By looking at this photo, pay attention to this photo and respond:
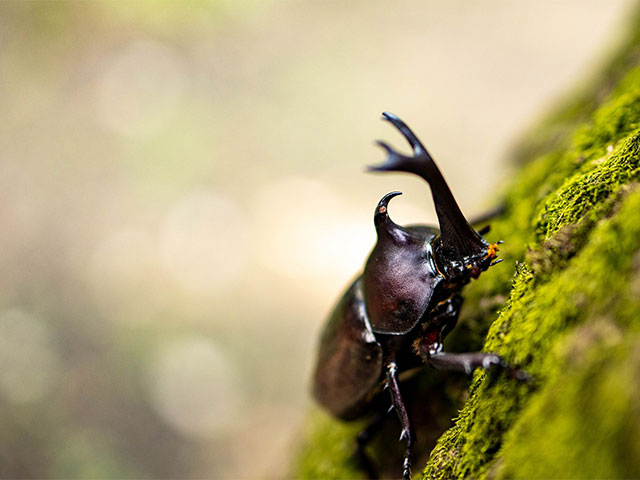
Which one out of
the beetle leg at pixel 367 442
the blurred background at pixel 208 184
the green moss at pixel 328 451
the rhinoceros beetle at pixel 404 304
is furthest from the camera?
the blurred background at pixel 208 184

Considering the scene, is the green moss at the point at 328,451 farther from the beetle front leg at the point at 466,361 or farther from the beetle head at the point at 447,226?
the beetle head at the point at 447,226

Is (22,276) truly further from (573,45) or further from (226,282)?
(573,45)

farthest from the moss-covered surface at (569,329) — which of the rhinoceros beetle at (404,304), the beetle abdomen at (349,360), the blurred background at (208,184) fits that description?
the blurred background at (208,184)

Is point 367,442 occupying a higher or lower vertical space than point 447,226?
lower

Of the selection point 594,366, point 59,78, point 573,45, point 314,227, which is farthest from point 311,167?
point 594,366

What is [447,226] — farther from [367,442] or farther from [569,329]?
[367,442]

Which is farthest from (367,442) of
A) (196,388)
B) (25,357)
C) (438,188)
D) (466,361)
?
(25,357)
